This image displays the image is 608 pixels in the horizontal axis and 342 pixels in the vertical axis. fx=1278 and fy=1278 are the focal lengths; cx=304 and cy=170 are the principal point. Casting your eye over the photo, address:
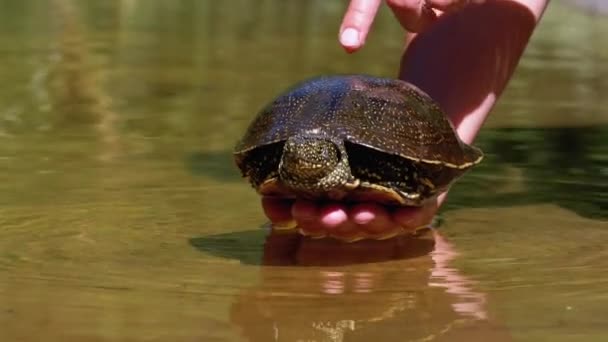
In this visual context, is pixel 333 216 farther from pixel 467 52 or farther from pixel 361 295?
pixel 467 52

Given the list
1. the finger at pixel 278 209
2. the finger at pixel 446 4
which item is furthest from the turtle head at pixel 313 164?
the finger at pixel 446 4

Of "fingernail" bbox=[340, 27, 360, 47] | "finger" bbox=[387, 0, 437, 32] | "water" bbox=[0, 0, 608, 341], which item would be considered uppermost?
"fingernail" bbox=[340, 27, 360, 47]

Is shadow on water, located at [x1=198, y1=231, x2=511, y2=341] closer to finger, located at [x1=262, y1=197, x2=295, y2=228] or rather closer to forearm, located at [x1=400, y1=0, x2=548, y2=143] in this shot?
finger, located at [x1=262, y1=197, x2=295, y2=228]

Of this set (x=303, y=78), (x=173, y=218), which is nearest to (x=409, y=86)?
(x=173, y=218)

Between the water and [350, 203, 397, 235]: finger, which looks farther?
[350, 203, 397, 235]: finger

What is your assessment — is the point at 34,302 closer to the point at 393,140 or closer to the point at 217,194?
the point at 393,140

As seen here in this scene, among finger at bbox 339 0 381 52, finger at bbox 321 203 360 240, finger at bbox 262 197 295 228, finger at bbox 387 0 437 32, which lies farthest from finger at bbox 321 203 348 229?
finger at bbox 387 0 437 32
